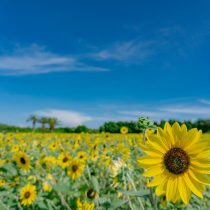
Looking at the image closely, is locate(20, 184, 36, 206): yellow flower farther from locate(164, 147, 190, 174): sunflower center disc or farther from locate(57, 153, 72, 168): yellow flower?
locate(164, 147, 190, 174): sunflower center disc

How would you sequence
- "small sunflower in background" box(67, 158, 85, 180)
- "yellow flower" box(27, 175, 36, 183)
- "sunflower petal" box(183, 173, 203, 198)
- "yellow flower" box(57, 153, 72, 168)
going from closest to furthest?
"sunflower petal" box(183, 173, 203, 198)
"small sunflower in background" box(67, 158, 85, 180)
"yellow flower" box(27, 175, 36, 183)
"yellow flower" box(57, 153, 72, 168)

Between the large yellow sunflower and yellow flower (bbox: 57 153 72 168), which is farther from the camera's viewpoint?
yellow flower (bbox: 57 153 72 168)

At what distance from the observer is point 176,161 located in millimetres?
1926

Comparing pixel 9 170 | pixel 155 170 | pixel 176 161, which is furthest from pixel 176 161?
pixel 9 170

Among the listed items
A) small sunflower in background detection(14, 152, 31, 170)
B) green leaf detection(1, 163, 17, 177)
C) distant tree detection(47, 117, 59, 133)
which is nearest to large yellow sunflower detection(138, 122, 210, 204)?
small sunflower in background detection(14, 152, 31, 170)

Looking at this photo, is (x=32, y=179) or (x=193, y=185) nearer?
(x=193, y=185)

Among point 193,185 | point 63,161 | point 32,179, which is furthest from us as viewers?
point 63,161

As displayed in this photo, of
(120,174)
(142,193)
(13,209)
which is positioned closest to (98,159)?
(13,209)

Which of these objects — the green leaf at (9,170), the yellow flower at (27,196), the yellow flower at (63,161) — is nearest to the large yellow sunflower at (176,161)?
the yellow flower at (27,196)

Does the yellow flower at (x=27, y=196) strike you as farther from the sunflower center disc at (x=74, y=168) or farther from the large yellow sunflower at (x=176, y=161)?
the large yellow sunflower at (x=176, y=161)

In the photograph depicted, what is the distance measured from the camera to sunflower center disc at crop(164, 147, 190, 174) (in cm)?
190

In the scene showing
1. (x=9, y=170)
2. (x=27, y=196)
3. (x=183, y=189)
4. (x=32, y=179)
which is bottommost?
(x=27, y=196)

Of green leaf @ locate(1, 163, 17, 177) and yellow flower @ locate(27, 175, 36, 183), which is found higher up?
green leaf @ locate(1, 163, 17, 177)

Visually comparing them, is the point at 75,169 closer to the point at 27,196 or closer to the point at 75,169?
the point at 75,169
